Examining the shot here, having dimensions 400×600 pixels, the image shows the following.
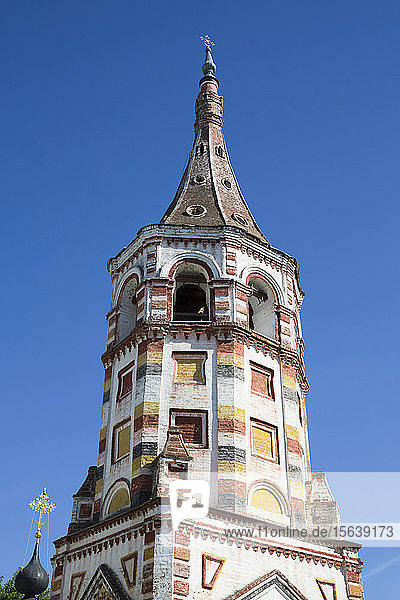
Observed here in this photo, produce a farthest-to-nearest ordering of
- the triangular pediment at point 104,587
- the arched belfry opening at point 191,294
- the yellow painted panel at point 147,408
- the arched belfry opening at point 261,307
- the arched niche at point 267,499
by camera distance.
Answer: the arched belfry opening at point 261,307 → the arched belfry opening at point 191,294 → the yellow painted panel at point 147,408 → the arched niche at point 267,499 → the triangular pediment at point 104,587

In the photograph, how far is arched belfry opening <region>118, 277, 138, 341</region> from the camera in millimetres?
23984

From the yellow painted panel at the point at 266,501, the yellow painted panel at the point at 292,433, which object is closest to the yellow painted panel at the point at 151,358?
the yellow painted panel at the point at 292,433

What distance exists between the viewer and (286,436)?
70.5 feet

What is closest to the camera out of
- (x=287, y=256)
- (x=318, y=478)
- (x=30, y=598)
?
(x=318, y=478)

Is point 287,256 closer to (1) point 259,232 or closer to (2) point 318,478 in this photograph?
(1) point 259,232

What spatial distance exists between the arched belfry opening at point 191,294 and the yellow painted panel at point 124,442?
13.8 ft

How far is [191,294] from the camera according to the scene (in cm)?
2559

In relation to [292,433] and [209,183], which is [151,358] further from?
[209,183]

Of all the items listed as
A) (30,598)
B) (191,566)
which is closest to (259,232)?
(191,566)

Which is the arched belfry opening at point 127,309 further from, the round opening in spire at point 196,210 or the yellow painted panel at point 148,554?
the yellow painted panel at point 148,554

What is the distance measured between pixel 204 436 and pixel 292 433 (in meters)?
3.09

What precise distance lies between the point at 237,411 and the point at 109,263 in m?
8.18

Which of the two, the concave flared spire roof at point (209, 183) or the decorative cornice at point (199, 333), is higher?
the concave flared spire roof at point (209, 183)

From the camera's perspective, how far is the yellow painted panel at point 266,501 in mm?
19891
